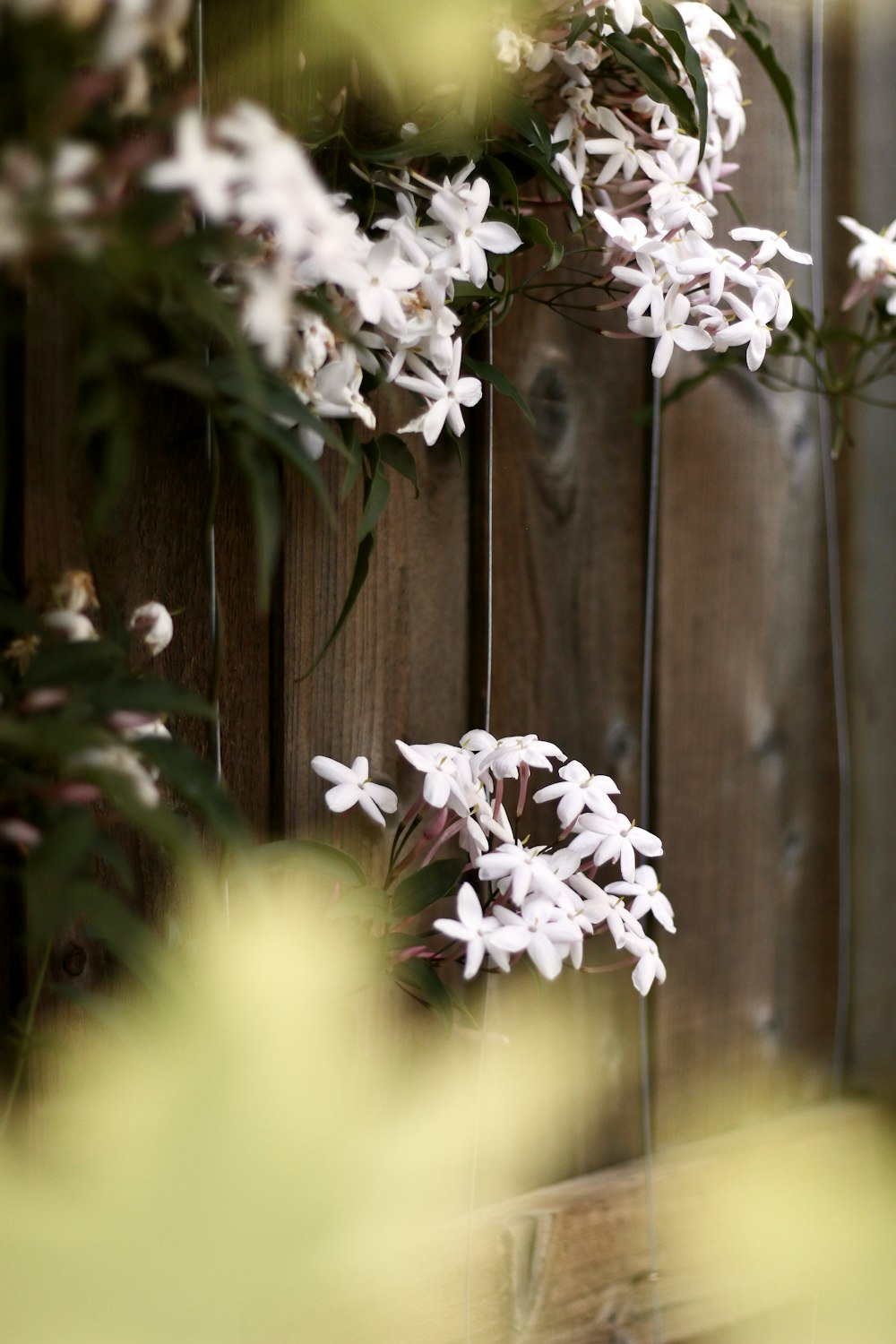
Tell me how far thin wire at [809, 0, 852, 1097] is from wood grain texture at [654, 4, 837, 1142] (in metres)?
0.01

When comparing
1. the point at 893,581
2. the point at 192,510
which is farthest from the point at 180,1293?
the point at 893,581

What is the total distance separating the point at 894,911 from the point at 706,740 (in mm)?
333

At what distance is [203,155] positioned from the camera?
0.49m

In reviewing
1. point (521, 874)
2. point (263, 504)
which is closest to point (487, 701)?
point (521, 874)

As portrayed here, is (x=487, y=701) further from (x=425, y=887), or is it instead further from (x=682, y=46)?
(x=682, y=46)

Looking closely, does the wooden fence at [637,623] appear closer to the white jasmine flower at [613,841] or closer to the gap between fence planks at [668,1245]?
the gap between fence planks at [668,1245]

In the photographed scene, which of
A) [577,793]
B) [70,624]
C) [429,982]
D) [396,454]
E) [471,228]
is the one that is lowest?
[429,982]

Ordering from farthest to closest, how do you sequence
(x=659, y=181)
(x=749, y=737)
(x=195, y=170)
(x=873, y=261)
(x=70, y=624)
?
(x=749, y=737)
(x=873, y=261)
(x=659, y=181)
(x=70, y=624)
(x=195, y=170)

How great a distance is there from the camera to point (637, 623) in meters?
1.11

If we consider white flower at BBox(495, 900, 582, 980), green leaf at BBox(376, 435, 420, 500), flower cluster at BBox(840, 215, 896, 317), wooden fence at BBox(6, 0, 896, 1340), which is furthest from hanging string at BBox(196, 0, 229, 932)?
flower cluster at BBox(840, 215, 896, 317)

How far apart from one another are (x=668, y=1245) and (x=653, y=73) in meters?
1.01

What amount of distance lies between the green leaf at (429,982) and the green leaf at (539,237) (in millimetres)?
475

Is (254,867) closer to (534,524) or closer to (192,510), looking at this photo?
(192,510)

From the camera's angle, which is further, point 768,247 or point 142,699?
point 768,247
